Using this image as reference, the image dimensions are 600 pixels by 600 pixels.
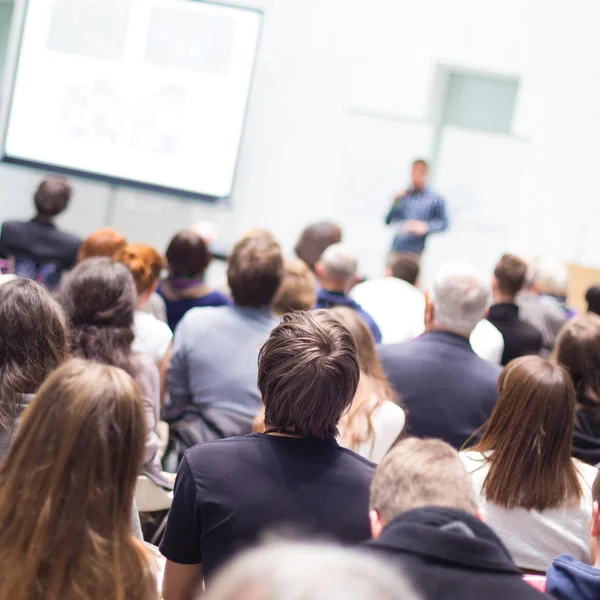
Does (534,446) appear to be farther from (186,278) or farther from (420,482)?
(186,278)

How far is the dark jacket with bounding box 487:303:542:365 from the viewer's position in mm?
3961

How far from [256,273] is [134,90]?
4.29 meters

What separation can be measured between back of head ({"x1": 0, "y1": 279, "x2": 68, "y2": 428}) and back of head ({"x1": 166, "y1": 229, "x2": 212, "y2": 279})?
6.80ft

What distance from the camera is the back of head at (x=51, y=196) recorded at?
187 inches

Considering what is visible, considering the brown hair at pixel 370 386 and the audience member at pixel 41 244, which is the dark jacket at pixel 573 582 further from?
the audience member at pixel 41 244

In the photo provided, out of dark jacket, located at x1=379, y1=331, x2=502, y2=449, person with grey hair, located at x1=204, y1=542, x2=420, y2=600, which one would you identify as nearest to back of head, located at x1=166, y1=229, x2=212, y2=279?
dark jacket, located at x1=379, y1=331, x2=502, y2=449

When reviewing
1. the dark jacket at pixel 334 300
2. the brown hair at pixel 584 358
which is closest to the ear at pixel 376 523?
the brown hair at pixel 584 358

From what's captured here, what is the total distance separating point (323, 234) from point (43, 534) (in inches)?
162

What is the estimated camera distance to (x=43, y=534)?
121cm

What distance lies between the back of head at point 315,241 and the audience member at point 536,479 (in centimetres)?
313

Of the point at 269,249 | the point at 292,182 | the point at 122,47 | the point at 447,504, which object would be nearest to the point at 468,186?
the point at 292,182

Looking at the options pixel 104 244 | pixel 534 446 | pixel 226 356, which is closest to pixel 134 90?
pixel 104 244

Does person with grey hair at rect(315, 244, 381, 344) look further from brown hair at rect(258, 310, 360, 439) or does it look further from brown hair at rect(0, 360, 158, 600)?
brown hair at rect(0, 360, 158, 600)

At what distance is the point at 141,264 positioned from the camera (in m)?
3.31
